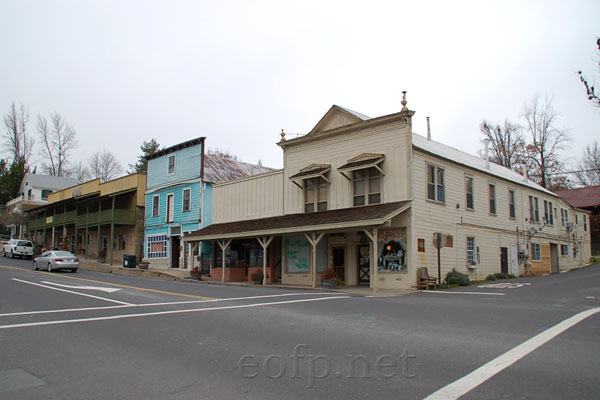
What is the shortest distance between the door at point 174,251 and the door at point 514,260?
22945 millimetres

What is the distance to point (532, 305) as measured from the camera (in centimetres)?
1309

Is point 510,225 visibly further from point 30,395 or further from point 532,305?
point 30,395

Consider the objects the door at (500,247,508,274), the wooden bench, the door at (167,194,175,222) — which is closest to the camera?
the wooden bench

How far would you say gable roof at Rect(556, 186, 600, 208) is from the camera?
159 feet

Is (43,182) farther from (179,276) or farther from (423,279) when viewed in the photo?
(423,279)

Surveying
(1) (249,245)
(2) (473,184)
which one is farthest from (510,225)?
(1) (249,245)

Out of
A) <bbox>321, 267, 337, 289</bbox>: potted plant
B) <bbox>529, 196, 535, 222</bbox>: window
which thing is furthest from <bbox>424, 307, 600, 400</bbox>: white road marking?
<bbox>529, 196, 535, 222</bbox>: window

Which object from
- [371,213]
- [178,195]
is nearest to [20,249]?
[178,195]

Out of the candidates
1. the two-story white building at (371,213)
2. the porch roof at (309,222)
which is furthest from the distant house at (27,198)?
the porch roof at (309,222)

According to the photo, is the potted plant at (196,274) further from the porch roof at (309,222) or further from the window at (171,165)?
the window at (171,165)

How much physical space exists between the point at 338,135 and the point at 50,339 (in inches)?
706

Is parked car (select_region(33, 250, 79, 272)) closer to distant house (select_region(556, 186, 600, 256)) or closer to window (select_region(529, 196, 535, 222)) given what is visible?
window (select_region(529, 196, 535, 222))

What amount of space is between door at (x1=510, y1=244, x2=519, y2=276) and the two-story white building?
0.06 metres

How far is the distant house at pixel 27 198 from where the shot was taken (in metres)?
59.3
